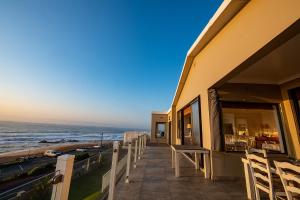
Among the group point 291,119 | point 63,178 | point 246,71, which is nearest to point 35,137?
point 63,178

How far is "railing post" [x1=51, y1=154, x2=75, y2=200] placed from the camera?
911 mm

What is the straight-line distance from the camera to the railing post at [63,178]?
91 cm

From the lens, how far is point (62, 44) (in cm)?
670

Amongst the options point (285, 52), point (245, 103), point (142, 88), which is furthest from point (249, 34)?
point (142, 88)

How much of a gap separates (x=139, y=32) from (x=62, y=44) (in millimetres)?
3805

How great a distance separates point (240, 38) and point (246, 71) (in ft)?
4.93

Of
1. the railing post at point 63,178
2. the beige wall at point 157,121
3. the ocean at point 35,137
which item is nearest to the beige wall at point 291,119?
the railing post at point 63,178

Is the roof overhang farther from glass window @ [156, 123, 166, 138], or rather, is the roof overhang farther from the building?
glass window @ [156, 123, 166, 138]

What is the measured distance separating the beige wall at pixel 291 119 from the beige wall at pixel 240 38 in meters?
2.42

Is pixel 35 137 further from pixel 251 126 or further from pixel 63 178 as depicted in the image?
pixel 63 178

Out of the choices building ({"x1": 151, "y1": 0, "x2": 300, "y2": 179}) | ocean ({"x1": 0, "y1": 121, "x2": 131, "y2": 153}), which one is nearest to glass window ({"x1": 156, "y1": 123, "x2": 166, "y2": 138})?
building ({"x1": 151, "y1": 0, "x2": 300, "y2": 179})

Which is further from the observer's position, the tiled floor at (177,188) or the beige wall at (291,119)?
the beige wall at (291,119)

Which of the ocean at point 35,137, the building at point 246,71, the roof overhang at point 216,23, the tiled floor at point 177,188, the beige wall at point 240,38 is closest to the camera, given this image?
the beige wall at point 240,38

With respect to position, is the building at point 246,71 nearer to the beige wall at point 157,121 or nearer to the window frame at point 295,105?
the window frame at point 295,105
